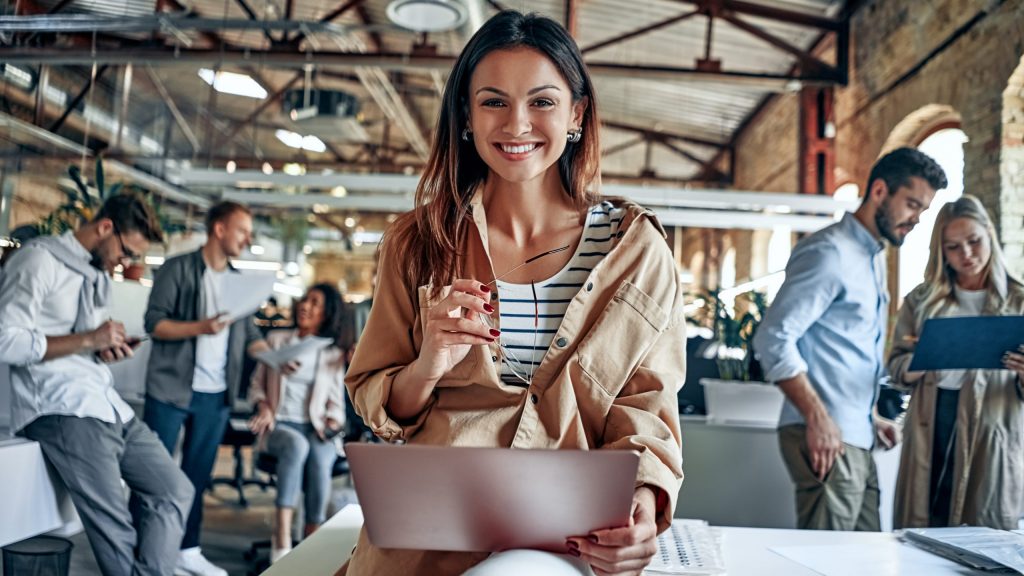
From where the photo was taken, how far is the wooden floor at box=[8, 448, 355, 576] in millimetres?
4184

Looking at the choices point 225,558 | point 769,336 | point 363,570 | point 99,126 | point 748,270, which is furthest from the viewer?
point 748,270

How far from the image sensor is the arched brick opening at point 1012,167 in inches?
189

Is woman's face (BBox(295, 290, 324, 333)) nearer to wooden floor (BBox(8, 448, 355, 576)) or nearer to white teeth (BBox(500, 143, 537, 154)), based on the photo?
wooden floor (BBox(8, 448, 355, 576))

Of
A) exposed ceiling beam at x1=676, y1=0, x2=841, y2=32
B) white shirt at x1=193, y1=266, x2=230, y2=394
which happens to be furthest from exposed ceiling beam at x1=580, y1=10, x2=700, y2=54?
white shirt at x1=193, y1=266, x2=230, y2=394

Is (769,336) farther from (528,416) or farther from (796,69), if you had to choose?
(796,69)

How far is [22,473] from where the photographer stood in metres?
2.70

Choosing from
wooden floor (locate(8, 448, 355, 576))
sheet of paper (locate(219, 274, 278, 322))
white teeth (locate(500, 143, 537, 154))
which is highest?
white teeth (locate(500, 143, 537, 154))

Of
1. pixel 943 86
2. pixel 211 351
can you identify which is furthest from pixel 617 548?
pixel 943 86

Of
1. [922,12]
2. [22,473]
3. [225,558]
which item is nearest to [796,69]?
[922,12]

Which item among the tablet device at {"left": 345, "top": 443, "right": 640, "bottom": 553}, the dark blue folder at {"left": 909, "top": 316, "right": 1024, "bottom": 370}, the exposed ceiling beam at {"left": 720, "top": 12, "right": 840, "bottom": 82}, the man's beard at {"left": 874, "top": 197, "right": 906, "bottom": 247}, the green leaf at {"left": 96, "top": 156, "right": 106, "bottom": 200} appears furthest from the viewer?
the exposed ceiling beam at {"left": 720, "top": 12, "right": 840, "bottom": 82}

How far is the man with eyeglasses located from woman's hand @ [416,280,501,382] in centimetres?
210

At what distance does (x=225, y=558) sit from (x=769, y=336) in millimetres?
3284

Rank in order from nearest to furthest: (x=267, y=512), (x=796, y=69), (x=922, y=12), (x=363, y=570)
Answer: (x=363, y=570), (x=267, y=512), (x=922, y=12), (x=796, y=69)

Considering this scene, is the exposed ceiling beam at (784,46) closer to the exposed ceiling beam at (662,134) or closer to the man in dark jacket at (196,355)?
the exposed ceiling beam at (662,134)
